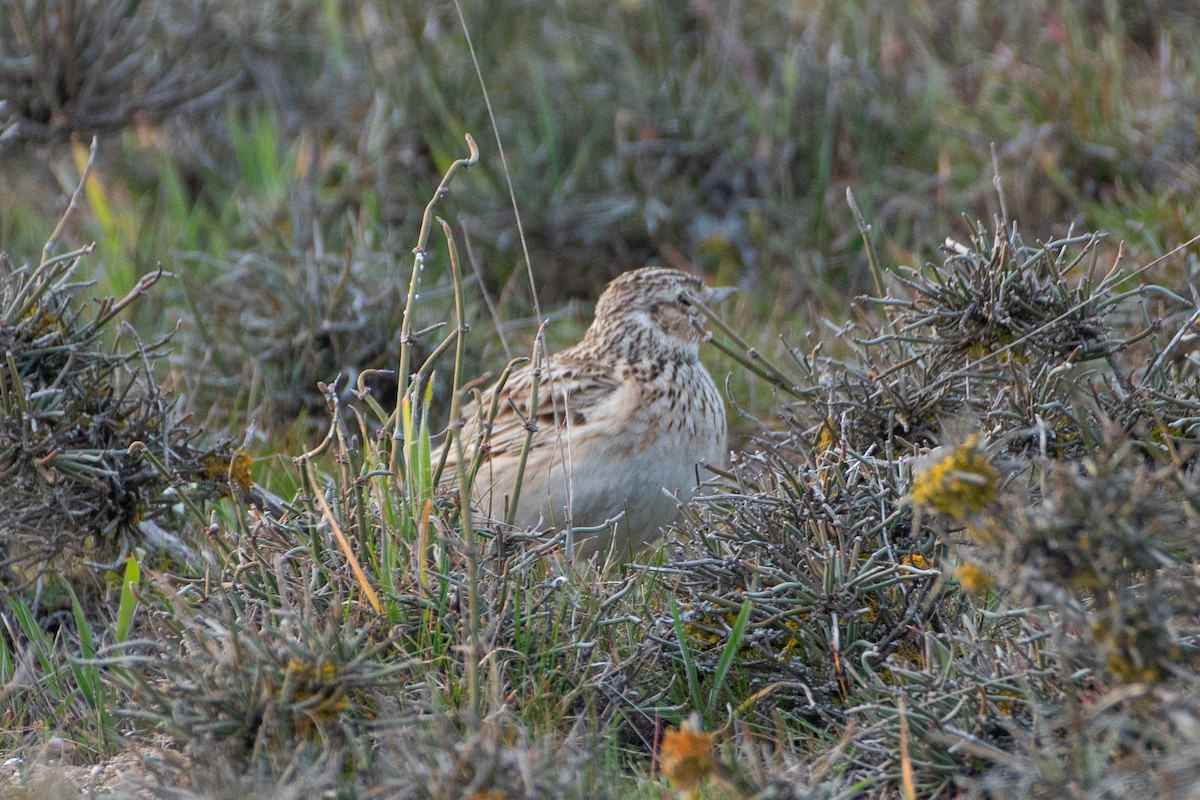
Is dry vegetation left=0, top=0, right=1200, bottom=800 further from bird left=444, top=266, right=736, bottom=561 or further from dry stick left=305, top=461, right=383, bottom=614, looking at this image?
bird left=444, top=266, right=736, bottom=561

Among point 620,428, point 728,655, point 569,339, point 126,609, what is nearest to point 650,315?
point 620,428

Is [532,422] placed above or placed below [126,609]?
above

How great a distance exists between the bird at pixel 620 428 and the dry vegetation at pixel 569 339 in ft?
0.81

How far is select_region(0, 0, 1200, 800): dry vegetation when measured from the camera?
2701 mm

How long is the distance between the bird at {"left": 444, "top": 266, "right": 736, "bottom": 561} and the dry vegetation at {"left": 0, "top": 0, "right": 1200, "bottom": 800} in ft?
0.81

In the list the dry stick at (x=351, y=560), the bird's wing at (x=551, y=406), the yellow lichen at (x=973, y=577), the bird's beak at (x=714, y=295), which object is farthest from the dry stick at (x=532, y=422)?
the bird's beak at (x=714, y=295)

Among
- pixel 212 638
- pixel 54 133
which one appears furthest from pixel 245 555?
pixel 54 133

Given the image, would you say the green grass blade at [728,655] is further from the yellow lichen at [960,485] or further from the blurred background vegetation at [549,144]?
the blurred background vegetation at [549,144]

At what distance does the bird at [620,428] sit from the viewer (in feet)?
14.7

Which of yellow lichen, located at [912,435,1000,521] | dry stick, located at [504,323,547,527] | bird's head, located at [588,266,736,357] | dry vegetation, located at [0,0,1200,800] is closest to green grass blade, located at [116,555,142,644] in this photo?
dry vegetation, located at [0,0,1200,800]

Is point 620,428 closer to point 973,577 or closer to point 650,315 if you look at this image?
point 650,315

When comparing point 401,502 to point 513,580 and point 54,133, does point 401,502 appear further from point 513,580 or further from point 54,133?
point 54,133

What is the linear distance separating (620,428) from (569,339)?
6.62 feet

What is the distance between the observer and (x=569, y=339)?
6.57 meters
